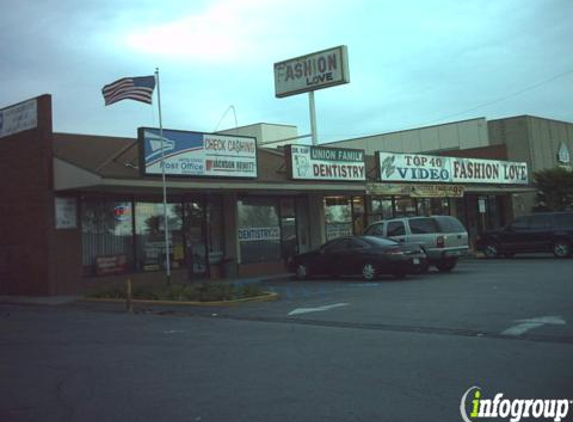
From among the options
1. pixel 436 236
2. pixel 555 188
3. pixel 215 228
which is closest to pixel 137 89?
pixel 215 228

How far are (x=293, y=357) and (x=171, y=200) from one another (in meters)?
14.1

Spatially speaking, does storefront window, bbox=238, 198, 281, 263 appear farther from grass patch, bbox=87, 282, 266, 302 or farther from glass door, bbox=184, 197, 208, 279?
grass patch, bbox=87, 282, 266, 302

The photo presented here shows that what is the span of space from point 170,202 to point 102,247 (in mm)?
2945

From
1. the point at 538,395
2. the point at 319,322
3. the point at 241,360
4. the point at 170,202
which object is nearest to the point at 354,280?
the point at 170,202

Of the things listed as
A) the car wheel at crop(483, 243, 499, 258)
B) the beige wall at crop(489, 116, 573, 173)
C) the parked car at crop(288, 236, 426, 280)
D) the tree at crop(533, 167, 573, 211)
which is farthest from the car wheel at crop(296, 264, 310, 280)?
the beige wall at crop(489, 116, 573, 173)

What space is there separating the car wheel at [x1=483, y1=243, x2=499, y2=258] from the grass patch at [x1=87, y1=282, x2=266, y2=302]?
1524 cm

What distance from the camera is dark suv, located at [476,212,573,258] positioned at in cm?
2592

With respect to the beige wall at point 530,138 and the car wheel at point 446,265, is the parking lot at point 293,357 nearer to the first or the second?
the car wheel at point 446,265

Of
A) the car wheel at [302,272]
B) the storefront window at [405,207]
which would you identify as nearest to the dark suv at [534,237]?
the storefront window at [405,207]

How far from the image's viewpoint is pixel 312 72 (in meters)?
30.6

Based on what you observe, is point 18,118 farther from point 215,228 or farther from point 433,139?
point 433,139

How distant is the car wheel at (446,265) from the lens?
22.2 meters

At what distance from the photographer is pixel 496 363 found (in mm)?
7805

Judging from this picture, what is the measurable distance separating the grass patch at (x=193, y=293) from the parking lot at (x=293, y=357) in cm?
96
